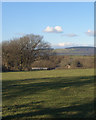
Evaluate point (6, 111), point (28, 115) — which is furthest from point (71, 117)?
point (6, 111)

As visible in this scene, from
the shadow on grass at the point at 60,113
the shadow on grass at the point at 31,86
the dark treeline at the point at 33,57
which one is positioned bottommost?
the shadow on grass at the point at 31,86

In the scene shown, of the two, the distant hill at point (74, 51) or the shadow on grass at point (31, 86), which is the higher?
the distant hill at point (74, 51)

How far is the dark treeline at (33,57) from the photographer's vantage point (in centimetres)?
3311

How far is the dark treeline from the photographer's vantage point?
33112mm

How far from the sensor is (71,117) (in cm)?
562

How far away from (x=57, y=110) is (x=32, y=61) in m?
30.8

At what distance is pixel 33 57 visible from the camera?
121 ft

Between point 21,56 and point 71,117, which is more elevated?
point 21,56

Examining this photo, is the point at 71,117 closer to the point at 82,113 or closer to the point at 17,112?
the point at 82,113

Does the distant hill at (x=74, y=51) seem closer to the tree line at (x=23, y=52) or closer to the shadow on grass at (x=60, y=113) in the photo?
the tree line at (x=23, y=52)

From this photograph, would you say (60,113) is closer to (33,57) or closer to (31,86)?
(31,86)

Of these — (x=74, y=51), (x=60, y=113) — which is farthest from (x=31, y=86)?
(x=74, y=51)

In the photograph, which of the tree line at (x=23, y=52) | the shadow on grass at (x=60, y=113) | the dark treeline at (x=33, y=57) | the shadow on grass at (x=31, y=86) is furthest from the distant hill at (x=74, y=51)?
the shadow on grass at (x=60, y=113)

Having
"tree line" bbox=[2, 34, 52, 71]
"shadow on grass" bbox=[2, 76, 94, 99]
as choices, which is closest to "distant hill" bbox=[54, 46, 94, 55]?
"tree line" bbox=[2, 34, 52, 71]
